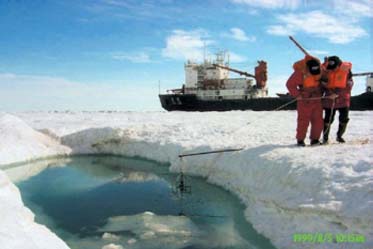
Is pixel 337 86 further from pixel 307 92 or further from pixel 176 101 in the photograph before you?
pixel 176 101

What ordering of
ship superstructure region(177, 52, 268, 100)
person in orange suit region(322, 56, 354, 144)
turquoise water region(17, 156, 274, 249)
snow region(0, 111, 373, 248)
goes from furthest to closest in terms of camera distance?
ship superstructure region(177, 52, 268, 100) → person in orange suit region(322, 56, 354, 144) → turquoise water region(17, 156, 274, 249) → snow region(0, 111, 373, 248)

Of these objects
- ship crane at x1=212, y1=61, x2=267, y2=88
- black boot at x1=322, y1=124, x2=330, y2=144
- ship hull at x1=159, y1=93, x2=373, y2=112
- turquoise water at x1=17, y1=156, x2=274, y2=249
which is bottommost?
turquoise water at x1=17, y1=156, x2=274, y2=249

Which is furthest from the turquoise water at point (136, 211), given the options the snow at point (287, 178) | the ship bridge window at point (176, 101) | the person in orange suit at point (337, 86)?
the ship bridge window at point (176, 101)

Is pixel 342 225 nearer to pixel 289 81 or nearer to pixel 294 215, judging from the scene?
pixel 294 215

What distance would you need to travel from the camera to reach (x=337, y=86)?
8.62 m

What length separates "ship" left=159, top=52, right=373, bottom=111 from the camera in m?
48.6

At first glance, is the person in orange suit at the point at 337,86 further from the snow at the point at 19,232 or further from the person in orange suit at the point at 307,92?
the snow at the point at 19,232

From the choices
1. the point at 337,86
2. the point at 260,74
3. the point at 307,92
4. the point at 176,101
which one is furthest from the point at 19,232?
the point at 260,74

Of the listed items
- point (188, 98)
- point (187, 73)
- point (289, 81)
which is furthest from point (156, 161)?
point (187, 73)

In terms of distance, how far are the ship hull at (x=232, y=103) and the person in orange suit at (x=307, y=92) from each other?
37531 mm

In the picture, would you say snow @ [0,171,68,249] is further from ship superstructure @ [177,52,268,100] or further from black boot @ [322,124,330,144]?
ship superstructure @ [177,52,268,100]

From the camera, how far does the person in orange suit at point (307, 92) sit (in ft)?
27.8

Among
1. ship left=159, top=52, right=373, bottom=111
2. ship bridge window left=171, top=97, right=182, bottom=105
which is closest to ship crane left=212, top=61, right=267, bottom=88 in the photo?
ship left=159, top=52, right=373, bottom=111

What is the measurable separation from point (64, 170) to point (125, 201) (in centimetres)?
607
